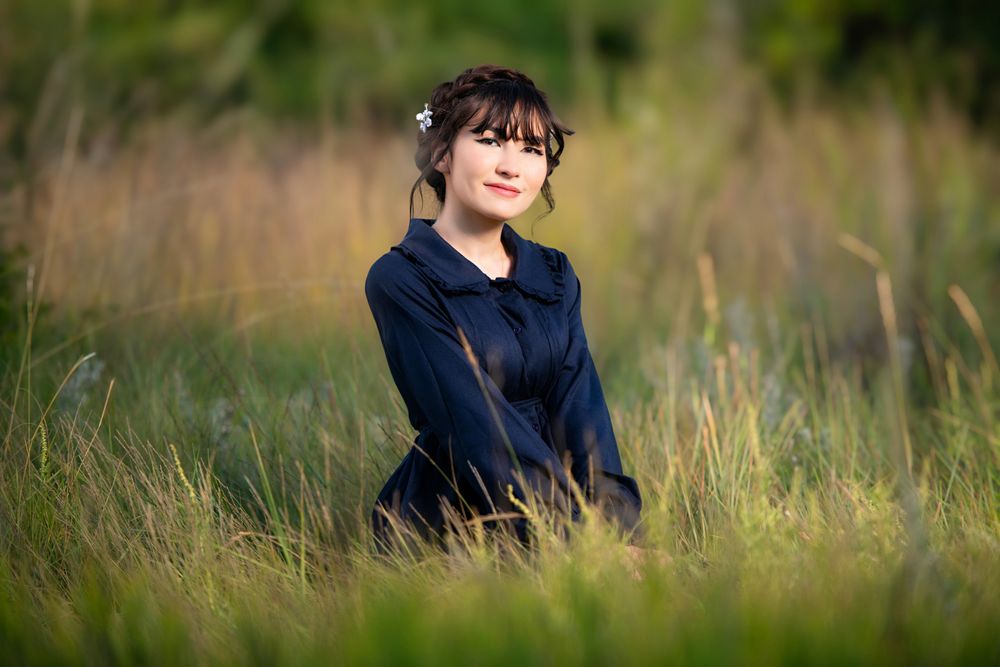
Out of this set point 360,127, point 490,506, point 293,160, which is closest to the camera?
point 490,506

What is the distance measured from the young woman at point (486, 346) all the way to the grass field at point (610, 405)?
0.13 metres

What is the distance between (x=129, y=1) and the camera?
1097cm

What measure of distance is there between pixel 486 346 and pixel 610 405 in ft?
4.29

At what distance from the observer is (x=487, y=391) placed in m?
2.49

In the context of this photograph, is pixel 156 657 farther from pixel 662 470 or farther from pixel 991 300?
pixel 991 300

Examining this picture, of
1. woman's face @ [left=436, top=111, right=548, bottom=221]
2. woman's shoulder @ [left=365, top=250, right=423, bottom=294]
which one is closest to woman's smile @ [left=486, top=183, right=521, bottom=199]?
woman's face @ [left=436, top=111, right=548, bottom=221]

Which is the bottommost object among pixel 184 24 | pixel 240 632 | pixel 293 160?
pixel 240 632

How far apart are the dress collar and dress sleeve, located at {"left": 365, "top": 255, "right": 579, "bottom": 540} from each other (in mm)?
42

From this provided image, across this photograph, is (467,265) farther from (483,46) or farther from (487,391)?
(483,46)

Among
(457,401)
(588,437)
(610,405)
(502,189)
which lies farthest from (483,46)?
(457,401)

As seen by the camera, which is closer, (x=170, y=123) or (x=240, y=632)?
(x=240, y=632)

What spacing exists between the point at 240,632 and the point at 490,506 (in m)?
0.57

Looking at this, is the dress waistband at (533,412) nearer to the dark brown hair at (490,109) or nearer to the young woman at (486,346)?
the young woman at (486,346)

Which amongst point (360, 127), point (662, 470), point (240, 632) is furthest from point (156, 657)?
point (360, 127)
